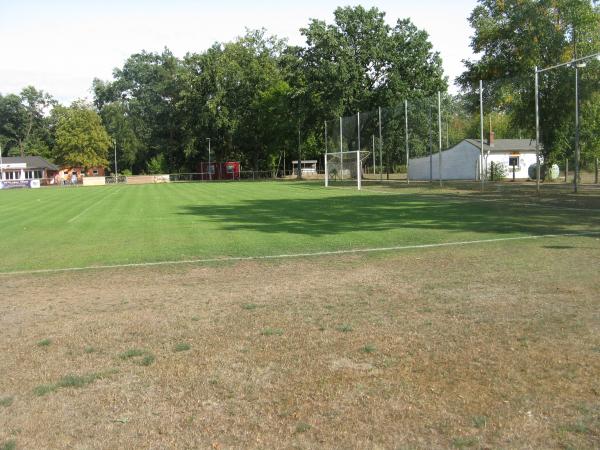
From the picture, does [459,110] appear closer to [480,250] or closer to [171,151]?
[480,250]

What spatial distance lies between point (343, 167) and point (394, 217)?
1159 inches

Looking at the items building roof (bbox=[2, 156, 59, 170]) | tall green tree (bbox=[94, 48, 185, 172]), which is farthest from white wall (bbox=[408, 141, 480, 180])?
building roof (bbox=[2, 156, 59, 170])

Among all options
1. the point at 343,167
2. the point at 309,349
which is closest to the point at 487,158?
the point at 343,167

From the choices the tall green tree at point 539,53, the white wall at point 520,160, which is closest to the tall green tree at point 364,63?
the white wall at point 520,160

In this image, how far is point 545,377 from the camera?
4.86 m

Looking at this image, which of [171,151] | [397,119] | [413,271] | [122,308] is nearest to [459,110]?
[397,119]

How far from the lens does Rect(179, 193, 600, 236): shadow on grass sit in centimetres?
1647

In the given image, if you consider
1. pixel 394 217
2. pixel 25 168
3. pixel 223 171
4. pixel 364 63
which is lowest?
pixel 394 217

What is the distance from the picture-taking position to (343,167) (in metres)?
49.1

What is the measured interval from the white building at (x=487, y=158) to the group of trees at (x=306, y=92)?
2942 mm

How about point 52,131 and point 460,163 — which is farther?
point 52,131

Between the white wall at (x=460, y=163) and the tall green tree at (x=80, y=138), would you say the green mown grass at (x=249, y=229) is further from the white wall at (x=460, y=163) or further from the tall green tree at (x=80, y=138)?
the tall green tree at (x=80, y=138)

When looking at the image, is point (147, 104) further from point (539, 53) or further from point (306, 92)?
point (539, 53)

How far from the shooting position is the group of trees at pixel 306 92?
34.2 meters
